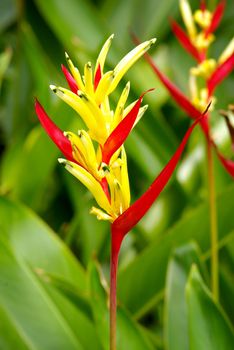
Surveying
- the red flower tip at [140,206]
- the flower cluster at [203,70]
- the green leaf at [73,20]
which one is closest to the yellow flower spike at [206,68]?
the flower cluster at [203,70]

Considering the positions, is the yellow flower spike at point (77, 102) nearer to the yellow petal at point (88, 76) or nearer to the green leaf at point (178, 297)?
the yellow petal at point (88, 76)

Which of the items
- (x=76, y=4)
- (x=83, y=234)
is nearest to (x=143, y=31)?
(x=76, y=4)

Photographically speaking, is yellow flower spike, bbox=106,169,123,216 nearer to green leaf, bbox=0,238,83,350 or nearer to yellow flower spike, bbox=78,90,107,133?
yellow flower spike, bbox=78,90,107,133

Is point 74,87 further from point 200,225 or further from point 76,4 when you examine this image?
point 76,4

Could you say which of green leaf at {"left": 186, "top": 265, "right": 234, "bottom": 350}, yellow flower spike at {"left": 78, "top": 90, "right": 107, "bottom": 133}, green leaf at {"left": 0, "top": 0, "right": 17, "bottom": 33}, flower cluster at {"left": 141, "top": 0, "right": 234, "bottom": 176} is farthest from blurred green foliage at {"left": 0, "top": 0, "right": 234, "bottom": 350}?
yellow flower spike at {"left": 78, "top": 90, "right": 107, "bottom": 133}

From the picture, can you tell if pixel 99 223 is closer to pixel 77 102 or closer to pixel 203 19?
pixel 203 19

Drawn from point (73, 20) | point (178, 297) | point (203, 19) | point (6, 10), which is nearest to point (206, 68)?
point (203, 19)

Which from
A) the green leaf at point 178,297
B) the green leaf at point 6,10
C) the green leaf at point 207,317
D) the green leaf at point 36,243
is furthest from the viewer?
the green leaf at point 6,10
